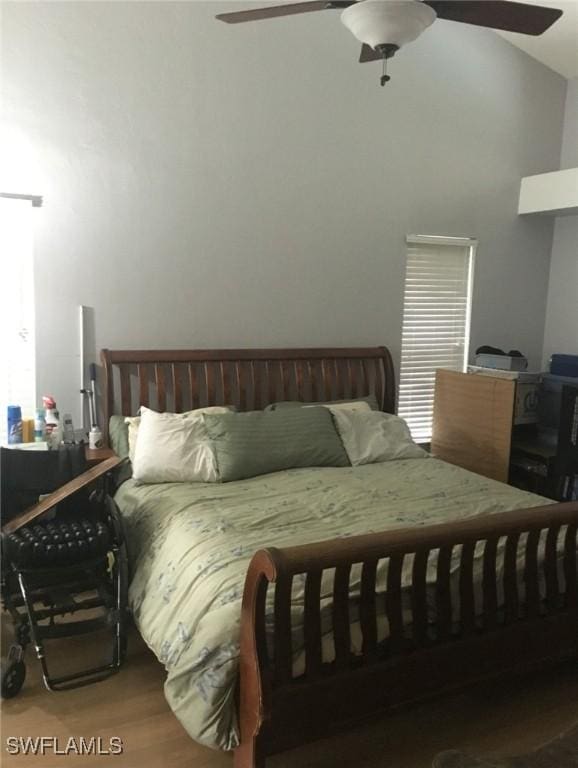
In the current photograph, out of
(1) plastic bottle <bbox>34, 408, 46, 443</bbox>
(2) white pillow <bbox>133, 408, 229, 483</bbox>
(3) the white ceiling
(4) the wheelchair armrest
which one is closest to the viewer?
(4) the wheelchair armrest

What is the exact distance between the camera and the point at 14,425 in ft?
9.64

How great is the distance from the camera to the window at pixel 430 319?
4.12 metres

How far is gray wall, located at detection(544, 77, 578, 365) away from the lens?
4.35 m

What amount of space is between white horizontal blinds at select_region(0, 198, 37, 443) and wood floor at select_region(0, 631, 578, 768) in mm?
1261

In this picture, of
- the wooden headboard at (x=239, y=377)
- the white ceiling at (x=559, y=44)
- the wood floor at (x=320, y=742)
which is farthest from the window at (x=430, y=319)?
the wood floor at (x=320, y=742)

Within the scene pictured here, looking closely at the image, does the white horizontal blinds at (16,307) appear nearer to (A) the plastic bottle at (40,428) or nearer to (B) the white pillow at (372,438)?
(A) the plastic bottle at (40,428)

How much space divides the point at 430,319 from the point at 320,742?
9.20 feet

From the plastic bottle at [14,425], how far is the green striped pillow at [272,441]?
0.86 meters

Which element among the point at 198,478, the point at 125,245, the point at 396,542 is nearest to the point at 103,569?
the point at 198,478

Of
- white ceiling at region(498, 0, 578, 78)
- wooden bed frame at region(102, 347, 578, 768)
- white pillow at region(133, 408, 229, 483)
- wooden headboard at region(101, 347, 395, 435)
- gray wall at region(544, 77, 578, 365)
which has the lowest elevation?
wooden bed frame at region(102, 347, 578, 768)

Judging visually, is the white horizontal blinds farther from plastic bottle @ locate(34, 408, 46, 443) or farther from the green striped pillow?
the green striped pillow

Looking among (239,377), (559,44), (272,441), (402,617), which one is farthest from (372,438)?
(559,44)

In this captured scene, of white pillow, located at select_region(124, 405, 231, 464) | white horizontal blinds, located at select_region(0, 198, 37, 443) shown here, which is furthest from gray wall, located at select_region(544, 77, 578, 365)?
white horizontal blinds, located at select_region(0, 198, 37, 443)

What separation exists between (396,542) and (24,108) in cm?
255
